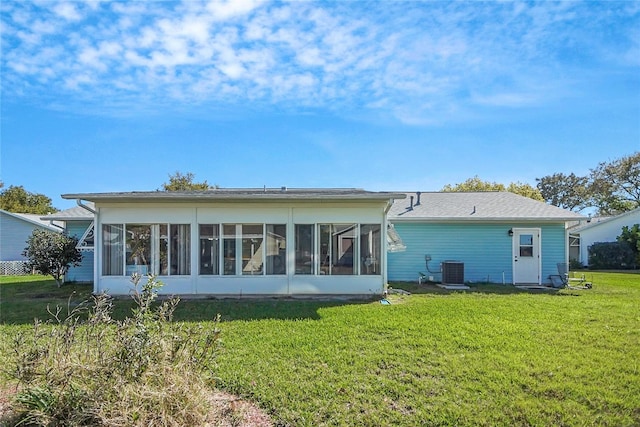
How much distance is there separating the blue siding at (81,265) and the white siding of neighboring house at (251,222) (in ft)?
17.8

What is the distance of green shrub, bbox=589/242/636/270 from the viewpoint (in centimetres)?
2323

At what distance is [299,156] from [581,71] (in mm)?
12826

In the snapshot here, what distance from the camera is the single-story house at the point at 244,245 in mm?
11117

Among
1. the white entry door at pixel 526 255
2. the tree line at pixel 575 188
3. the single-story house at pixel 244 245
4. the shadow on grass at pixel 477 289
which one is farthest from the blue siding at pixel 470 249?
the tree line at pixel 575 188

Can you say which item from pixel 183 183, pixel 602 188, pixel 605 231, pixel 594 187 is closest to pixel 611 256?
pixel 605 231

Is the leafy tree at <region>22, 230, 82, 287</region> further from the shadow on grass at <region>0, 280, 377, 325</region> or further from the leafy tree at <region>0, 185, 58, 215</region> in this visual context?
the leafy tree at <region>0, 185, 58, 215</region>

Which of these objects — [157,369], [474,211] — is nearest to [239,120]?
[474,211]

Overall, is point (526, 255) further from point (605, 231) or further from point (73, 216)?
point (73, 216)

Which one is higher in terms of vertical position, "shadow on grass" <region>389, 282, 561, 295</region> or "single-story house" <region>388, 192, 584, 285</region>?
"single-story house" <region>388, 192, 584, 285</region>

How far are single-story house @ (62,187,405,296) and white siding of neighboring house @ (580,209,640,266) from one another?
22.8m

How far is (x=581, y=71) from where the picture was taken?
36.1ft

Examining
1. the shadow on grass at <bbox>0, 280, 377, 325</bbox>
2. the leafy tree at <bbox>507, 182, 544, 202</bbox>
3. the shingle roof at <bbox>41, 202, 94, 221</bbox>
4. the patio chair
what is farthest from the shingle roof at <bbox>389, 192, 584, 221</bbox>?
the leafy tree at <bbox>507, 182, 544, 202</bbox>

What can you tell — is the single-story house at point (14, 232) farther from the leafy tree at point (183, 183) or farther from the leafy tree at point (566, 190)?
the leafy tree at point (566, 190)

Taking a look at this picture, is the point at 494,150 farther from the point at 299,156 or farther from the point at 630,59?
the point at 299,156
